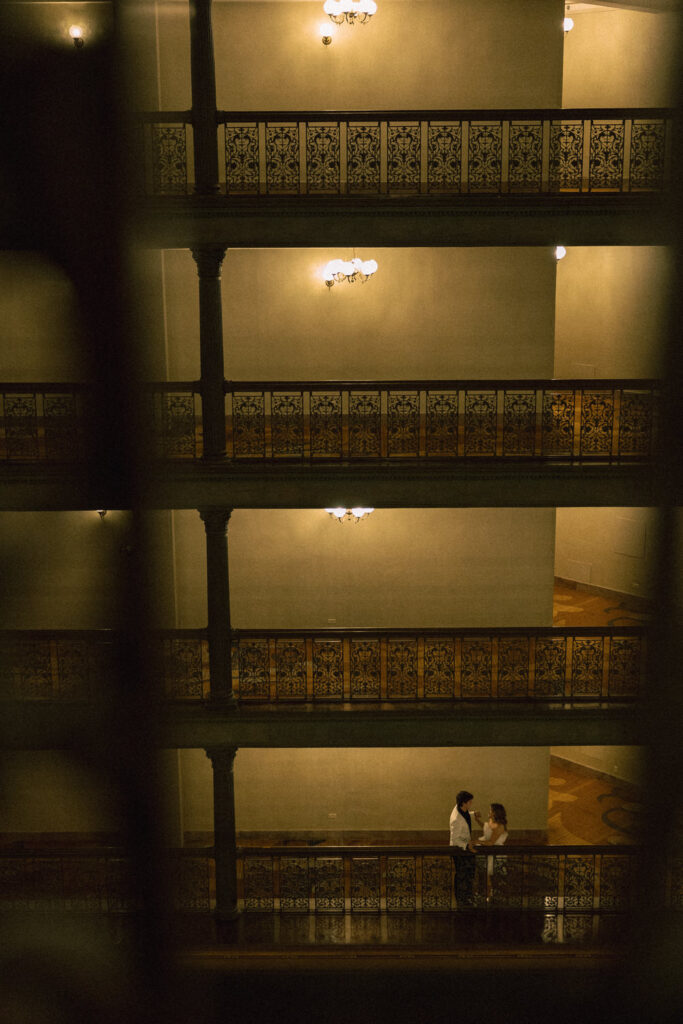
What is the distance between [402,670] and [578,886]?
2.67 m

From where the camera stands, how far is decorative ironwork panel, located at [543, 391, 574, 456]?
9938mm

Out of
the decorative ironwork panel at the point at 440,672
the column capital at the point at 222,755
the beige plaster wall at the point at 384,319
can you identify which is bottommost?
the column capital at the point at 222,755

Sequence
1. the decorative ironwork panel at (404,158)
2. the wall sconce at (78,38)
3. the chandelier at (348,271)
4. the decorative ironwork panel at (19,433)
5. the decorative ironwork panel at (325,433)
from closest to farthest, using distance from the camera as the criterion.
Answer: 1. the wall sconce at (78,38)
2. the decorative ironwork panel at (19,433)
3. the decorative ironwork panel at (404,158)
4. the decorative ironwork panel at (325,433)
5. the chandelier at (348,271)

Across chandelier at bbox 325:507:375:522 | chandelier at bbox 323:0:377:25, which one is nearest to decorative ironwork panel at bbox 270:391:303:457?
chandelier at bbox 325:507:375:522

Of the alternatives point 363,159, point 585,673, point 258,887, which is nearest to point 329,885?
point 258,887

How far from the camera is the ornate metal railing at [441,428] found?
9.63 metres

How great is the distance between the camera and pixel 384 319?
37.1 ft

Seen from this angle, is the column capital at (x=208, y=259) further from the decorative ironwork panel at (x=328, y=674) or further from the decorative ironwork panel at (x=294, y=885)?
the decorative ironwork panel at (x=294, y=885)

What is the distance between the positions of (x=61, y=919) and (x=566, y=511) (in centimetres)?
1433

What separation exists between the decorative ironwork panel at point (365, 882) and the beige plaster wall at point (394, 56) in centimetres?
769

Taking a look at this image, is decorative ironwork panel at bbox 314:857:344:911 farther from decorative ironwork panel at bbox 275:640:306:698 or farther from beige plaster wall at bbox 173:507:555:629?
beige plaster wall at bbox 173:507:555:629

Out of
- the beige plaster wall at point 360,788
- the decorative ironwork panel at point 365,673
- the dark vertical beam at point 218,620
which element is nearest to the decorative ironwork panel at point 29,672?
the dark vertical beam at point 218,620

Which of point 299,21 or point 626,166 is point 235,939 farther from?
point 299,21

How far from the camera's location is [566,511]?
1532 cm
